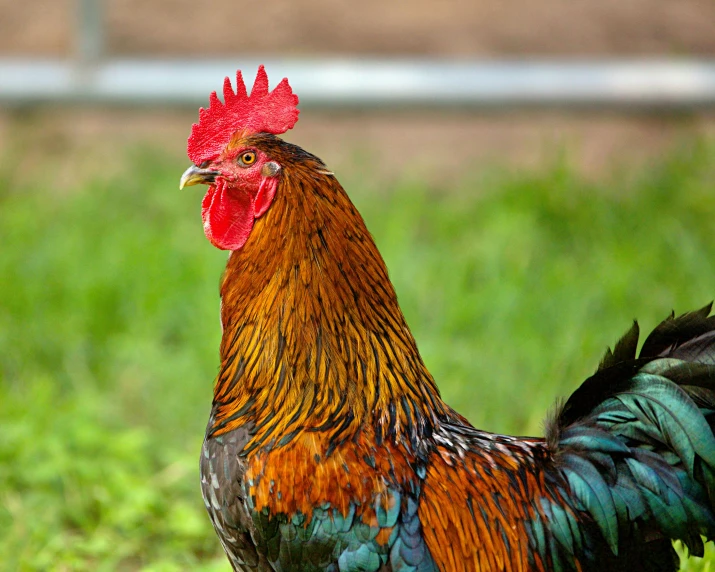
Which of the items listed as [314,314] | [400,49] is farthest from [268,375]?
[400,49]

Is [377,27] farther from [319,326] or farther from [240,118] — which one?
[319,326]

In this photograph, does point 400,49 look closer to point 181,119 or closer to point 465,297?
point 181,119

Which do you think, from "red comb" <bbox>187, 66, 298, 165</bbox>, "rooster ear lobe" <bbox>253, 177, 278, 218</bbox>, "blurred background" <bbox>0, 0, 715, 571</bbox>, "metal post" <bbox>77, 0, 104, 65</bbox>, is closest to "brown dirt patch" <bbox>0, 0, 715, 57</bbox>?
"blurred background" <bbox>0, 0, 715, 571</bbox>

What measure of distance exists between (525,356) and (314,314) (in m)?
2.32

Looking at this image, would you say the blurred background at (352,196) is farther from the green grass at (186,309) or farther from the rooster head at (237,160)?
the rooster head at (237,160)

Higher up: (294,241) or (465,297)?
(465,297)

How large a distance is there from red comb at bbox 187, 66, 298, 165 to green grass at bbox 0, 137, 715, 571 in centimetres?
180

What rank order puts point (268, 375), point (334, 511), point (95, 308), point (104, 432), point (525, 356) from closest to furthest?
point (334, 511) → point (268, 375) → point (104, 432) → point (525, 356) → point (95, 308)

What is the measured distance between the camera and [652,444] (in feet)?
7.61

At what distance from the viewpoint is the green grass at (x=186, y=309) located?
3.86 metres

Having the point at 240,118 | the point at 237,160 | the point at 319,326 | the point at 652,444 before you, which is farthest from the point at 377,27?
the point at 652,444

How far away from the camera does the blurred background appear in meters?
4.11

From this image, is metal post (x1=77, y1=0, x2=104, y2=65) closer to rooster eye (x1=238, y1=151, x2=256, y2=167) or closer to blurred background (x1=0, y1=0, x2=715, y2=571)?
blurred background (x1=0, y1=0, x2=715, y2=571)

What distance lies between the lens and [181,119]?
256 inches
